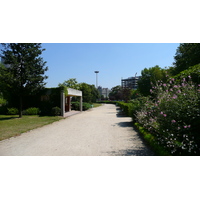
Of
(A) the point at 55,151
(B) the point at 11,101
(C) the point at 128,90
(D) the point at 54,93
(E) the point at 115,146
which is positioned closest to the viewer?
(A) the point at 55,151

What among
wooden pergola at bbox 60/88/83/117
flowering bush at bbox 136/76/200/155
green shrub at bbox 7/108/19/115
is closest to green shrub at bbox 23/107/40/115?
green shrub at bbox 7/108/19/115

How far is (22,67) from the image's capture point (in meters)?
14.5

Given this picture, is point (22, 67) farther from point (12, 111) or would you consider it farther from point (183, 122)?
point (183, 122)

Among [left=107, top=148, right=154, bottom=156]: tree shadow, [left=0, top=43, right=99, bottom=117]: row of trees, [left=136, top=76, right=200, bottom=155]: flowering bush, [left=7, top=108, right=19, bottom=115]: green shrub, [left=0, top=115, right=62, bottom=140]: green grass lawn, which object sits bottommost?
[left=107, top=148, right=154, bottom=156]: tree shadow

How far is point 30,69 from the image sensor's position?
14.7 m

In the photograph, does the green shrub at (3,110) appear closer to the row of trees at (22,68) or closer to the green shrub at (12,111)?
the green shrub at (12,111)

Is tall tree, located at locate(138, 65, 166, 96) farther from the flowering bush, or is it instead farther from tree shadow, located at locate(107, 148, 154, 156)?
the flowering bush

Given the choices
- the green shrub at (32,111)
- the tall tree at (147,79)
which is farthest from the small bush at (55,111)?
the tall tree at (147,79)

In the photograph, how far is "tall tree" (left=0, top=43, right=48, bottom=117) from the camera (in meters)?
13.9

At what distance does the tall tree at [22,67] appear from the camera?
13.9m

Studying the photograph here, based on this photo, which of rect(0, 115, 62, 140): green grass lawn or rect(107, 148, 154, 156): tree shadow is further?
rect(0, 115, 62, 140): green grass lawn
